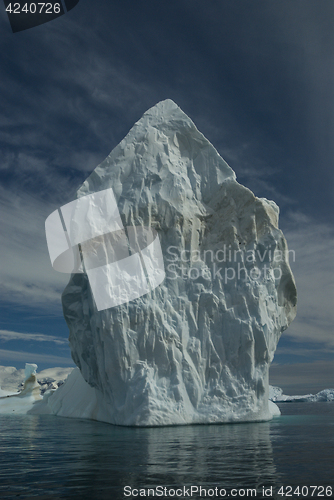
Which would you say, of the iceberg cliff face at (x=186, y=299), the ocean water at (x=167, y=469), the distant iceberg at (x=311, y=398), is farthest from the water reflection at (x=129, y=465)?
the distant iceberg at (x=311, y=398)

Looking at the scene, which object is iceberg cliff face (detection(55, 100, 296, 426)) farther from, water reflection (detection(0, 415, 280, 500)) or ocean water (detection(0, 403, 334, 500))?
ocean water (detection(0, 403, 334, 500))

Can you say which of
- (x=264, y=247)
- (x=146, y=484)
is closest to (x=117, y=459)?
(x=146, y=484)

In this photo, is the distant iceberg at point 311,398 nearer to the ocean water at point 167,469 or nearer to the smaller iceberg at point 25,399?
the smaller iceberg at point 25,399

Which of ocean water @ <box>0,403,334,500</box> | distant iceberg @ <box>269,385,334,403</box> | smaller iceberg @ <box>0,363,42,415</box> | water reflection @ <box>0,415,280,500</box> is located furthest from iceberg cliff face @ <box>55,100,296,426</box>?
distant iceberg @ <box>269,385,334,403</box>

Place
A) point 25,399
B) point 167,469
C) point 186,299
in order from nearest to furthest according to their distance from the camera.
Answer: point 167,469
point 186,299
point 25,399

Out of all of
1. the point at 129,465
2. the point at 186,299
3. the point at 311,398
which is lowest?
the point at 311,398

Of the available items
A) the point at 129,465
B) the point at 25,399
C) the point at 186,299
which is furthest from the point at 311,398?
the point at 129,465

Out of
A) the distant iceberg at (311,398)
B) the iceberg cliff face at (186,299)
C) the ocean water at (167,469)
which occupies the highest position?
the iceberg cliff face at (186,299)

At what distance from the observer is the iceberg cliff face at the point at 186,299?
682 inches

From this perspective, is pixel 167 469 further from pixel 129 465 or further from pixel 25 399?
pixel 25 399

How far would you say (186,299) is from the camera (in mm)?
18828

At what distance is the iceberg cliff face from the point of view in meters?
17.3

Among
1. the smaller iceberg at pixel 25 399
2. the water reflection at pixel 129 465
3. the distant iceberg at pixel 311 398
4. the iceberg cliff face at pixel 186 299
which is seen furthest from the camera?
the distant iceberg at pixel 311 398

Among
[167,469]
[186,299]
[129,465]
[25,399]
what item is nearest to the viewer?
[167,469]
